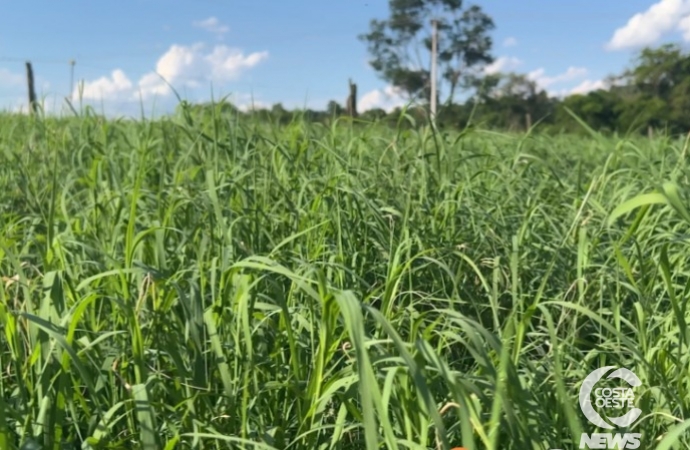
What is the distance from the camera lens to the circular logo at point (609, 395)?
3.15ft

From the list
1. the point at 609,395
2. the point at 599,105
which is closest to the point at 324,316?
the point at 609,395

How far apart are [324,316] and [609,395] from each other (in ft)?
1.61

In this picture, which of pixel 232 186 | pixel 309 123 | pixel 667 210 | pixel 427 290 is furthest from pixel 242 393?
pixel 309 123

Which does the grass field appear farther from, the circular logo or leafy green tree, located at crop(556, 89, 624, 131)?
leafy green tree, located at crop(556, 89, 624, 131)

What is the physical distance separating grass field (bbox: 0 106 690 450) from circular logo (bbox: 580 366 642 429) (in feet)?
0.08

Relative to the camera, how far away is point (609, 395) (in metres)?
1.02

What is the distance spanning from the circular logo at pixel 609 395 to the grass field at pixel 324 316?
23 mm

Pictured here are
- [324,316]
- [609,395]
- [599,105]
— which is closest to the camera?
[324,316]

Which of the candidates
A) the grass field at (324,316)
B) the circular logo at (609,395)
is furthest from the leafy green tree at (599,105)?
the circular logo at (609,395)

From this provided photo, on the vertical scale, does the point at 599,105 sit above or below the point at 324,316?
above

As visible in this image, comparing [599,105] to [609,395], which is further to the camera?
[599,105]

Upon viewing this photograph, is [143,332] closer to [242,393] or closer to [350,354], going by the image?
[242,393]

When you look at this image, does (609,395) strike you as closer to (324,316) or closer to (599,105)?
(324,316)

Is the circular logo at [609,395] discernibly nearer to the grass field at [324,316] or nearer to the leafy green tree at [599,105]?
the grass field at [324,316]
